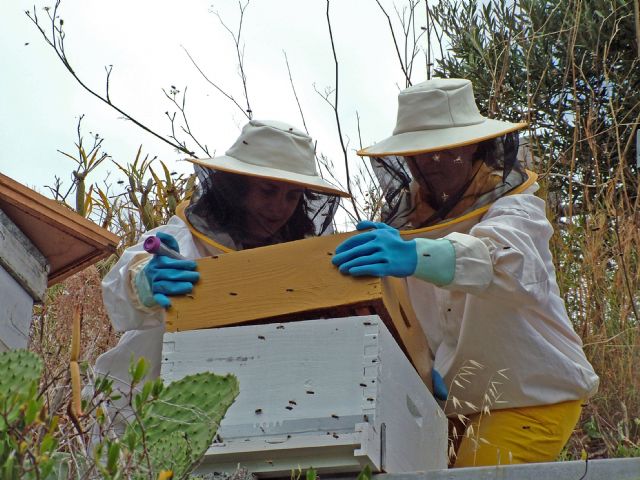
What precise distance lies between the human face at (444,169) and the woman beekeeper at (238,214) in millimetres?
402

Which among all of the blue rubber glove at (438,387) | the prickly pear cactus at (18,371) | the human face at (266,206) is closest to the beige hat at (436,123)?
the human face at (266,206)

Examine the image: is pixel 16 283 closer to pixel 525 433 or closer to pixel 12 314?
pixel 12 314

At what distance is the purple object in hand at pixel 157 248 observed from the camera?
3.37 meters

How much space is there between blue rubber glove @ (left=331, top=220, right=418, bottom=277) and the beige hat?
0.53 metres

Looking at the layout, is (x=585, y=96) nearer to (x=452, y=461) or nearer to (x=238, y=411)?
(x=452, y=461)

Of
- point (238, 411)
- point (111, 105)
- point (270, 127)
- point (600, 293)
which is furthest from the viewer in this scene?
point (111, 105)

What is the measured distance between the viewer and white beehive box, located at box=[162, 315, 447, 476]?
2.71 m

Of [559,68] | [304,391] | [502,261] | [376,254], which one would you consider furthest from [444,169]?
[559,68]

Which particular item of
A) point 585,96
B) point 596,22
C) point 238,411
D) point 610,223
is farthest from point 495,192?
point 596,22

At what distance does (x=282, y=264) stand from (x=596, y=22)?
220 inches

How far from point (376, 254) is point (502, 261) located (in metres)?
0.59

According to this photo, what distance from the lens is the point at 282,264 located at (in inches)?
118

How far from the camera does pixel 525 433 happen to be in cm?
372

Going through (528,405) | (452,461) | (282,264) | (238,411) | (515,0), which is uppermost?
(515,0)
